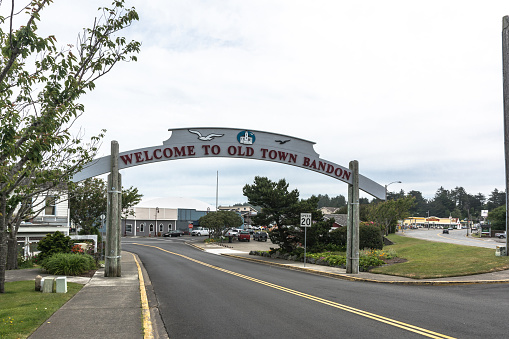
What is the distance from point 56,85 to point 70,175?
235 inches

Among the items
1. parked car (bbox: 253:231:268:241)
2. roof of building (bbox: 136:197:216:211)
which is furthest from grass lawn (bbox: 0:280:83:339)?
roof of building (bbox: 136:197:216:211)

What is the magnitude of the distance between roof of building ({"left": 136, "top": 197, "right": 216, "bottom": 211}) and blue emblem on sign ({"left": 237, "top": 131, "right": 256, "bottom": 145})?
7218 cm

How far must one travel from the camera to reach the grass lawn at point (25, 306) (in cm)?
817

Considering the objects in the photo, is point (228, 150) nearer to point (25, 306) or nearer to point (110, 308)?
point (110, 308)

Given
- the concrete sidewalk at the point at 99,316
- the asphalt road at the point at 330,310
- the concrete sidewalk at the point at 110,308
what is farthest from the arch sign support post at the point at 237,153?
the asphalt road at the point at 330,310

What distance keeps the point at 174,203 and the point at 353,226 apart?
266ft

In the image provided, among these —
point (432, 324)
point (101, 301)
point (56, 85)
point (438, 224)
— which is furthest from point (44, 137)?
point (438, 224)

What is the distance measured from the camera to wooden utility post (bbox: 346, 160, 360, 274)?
20.3 metres

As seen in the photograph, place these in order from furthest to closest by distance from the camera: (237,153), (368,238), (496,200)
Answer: (496,200) < (368,238) < (237,153)

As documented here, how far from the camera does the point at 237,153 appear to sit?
63.5ft

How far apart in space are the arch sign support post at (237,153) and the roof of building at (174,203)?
7133 cm

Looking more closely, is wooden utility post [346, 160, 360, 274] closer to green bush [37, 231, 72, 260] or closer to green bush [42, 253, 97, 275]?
green bush [42, 253, 97, 275]

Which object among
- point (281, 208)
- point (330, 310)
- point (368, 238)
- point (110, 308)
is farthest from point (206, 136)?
point (368, 238)

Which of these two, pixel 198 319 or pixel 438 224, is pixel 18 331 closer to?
pixel 198 319
